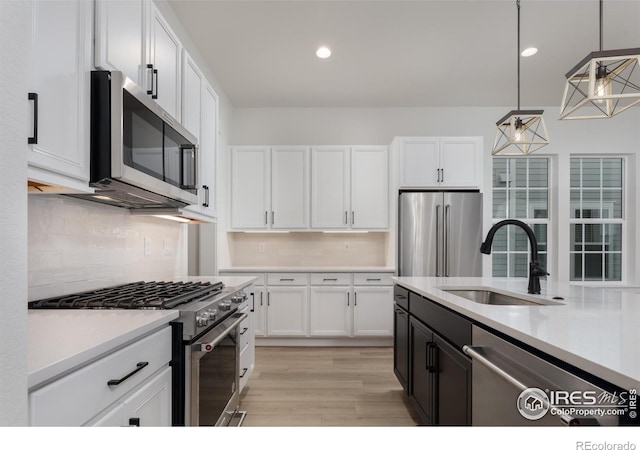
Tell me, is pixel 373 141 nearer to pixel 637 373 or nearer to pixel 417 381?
pixel 417 381

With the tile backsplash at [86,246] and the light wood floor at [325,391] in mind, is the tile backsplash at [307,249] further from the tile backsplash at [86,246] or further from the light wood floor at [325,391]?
the tile backsplash at [86,246]

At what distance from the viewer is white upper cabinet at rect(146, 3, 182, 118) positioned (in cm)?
186

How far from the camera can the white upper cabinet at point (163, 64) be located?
1.86m

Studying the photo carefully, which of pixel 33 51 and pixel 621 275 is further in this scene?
pixel 621 275

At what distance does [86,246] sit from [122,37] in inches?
39.5

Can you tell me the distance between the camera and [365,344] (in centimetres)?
423

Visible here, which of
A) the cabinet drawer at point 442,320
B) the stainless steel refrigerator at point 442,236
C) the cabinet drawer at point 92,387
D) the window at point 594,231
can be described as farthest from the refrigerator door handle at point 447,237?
the cabinet drawer at point 92,387

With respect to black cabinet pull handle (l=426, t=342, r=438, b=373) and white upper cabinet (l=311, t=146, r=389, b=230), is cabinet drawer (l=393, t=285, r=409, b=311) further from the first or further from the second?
white upper cabinet (l=311, t=146, r=389, b=230)

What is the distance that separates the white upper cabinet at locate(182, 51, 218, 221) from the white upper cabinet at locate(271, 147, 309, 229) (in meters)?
1.44

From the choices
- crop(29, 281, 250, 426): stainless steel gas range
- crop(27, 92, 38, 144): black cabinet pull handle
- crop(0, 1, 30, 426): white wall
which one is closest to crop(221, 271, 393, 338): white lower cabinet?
crop(29, 281, 250, 426): stainless steel gas range

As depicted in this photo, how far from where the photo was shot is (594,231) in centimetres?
483

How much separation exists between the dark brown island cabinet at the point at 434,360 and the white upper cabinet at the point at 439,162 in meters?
1.92

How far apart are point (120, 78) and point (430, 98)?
3.88 m

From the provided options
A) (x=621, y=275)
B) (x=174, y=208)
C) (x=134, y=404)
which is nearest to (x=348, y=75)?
(x=174, y=208)
